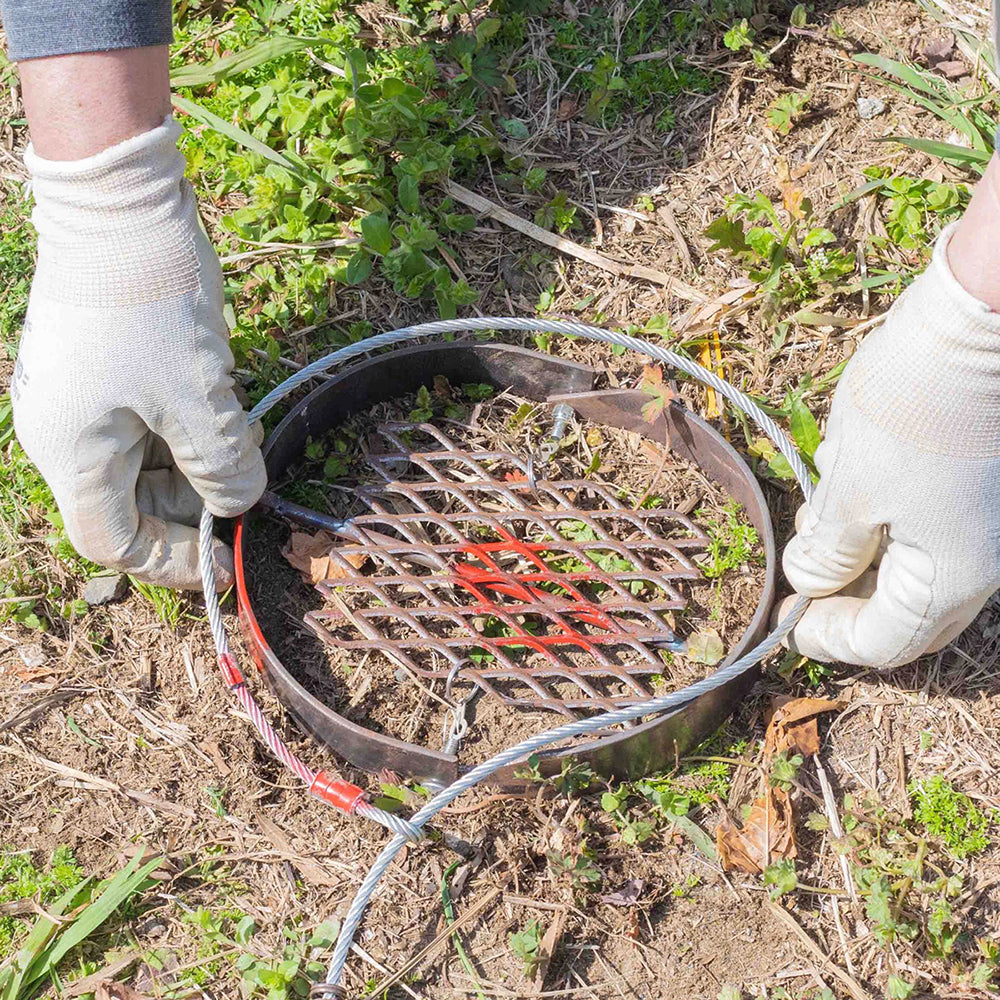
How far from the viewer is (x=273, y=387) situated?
86.4 inches

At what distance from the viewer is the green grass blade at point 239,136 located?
229 cm

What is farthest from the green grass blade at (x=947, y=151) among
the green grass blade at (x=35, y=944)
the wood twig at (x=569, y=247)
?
the green grass blade at (x=35, y=944)

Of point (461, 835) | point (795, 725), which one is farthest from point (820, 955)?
point (461, 835)

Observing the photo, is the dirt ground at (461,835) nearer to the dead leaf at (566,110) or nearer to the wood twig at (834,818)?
the wood twig at (834,818)

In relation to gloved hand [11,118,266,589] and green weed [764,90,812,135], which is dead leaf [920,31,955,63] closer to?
green weed [764,90,812,135]

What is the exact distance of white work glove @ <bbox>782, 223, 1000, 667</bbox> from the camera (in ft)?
4.89

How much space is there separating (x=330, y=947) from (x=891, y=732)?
3.18 ft

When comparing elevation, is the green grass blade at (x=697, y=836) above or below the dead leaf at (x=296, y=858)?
above

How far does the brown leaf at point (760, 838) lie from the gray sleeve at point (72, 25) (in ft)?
4.86

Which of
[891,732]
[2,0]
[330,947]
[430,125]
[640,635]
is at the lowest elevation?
[330,947]

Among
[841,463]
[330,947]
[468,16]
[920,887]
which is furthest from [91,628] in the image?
[468,16]

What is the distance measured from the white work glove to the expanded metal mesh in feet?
1.07

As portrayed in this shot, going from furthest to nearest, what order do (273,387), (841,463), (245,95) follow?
(245,95) < (273,387) < (841,463)

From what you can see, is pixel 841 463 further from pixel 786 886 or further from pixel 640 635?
pixel 786 886
